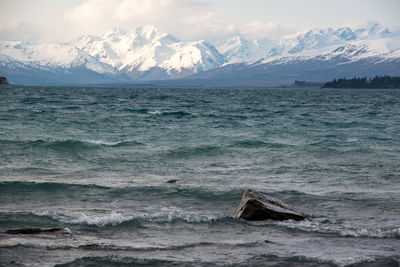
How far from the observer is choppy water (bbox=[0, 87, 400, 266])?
33.3 ft

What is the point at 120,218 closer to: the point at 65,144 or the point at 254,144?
the point at 65,144

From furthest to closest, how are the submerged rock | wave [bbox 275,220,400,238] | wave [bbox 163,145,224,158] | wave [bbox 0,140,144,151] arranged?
wave [bbox 0,140,144,151]
wave [bbox 163,145,224,158]
wave [bbox 275,220,400,238]
the submerged rock

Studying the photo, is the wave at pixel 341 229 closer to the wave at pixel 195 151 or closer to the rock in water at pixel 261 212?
the rock in water at pixel 261 212

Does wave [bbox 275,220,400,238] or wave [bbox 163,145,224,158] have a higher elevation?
wave [bbox 163,145,224,158]

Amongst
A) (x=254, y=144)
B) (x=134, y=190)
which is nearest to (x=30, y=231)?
(x=134, y=190)

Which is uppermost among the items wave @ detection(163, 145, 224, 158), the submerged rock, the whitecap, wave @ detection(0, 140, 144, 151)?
wave @ detection(0, 140, 144, 151)

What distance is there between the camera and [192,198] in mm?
15789

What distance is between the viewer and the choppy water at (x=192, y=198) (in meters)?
10.2

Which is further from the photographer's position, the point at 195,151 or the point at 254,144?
the point at 254,144

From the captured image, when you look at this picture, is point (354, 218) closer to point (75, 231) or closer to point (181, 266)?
point (181, 266)

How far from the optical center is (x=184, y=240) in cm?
1131

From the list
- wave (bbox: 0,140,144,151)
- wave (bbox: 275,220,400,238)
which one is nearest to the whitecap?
wave (bbox: 275,220,400,238)

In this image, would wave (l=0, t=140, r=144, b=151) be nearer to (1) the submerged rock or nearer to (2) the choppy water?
(2) the choppy water

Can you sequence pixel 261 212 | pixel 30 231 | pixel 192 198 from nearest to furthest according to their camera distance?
pixel 30 231
pixel 261 212
pixel 192 198
